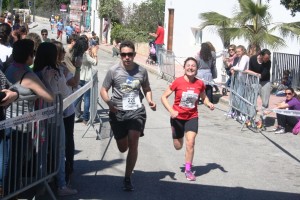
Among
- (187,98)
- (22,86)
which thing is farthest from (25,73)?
(187,98)

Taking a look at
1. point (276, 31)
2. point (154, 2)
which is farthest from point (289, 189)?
point (154, 2)

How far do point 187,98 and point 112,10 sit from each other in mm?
39060

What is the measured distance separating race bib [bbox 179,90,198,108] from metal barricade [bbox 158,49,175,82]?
12801 millimetres

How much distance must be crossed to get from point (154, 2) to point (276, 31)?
1944cm

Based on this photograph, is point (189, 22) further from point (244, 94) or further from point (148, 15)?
point (244, 94)

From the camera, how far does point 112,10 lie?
46.3m

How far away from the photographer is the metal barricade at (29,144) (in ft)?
17.8

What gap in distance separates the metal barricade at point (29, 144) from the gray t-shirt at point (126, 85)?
1039mm

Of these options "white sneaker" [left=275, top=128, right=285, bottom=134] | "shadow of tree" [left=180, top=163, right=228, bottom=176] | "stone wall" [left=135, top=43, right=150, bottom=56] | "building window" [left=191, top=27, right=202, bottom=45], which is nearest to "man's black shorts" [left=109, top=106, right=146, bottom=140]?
"shadow of tree" [left=180, top=163, right=228, bottom=176]

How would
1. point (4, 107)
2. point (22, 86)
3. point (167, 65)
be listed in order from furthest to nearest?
point (167, 65), point (22, 86), point (4, 107)

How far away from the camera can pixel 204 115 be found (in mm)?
14547

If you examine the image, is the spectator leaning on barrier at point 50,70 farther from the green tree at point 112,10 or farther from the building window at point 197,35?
the green tree at point 112,10

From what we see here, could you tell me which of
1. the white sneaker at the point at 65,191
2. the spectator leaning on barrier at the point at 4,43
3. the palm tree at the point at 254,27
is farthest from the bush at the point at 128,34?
the white sneaker at the point at 65,191

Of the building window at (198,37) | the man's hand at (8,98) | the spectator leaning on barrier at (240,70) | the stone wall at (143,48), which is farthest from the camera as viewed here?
the stone wall at (143,48)
